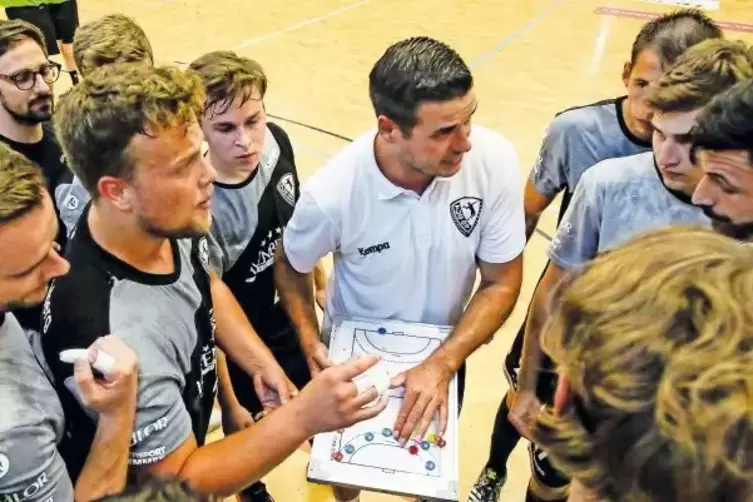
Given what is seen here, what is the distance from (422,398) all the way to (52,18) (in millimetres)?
5084

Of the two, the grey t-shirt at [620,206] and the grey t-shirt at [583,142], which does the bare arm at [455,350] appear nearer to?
the grey t-shirt at [620,206]

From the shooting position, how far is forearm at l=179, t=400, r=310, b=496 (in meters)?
1.79

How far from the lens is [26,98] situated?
2.91 m

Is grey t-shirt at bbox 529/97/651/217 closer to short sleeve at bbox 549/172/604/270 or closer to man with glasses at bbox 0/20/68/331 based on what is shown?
short sleeve at bbox 549/172/604/270

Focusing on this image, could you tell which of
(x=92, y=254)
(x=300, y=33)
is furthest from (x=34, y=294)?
(x=300, y=33)

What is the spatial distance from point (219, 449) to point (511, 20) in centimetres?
786

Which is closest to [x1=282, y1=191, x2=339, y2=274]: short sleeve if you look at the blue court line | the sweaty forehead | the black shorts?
the sweaty forehead

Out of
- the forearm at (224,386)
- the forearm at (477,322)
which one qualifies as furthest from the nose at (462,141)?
the forearm at (224,386)

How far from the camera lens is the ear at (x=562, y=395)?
102cm

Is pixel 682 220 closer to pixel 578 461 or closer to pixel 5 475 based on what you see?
pixel 578 461

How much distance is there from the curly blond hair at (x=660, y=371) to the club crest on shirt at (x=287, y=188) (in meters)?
1.73

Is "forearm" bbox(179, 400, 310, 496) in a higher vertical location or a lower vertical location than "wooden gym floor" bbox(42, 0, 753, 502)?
higher

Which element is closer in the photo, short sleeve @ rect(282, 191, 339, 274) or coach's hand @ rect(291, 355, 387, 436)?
coach's hand @ rect(291, 355, 387, 436)

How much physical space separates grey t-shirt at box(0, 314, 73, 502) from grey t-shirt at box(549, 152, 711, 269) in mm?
1449
